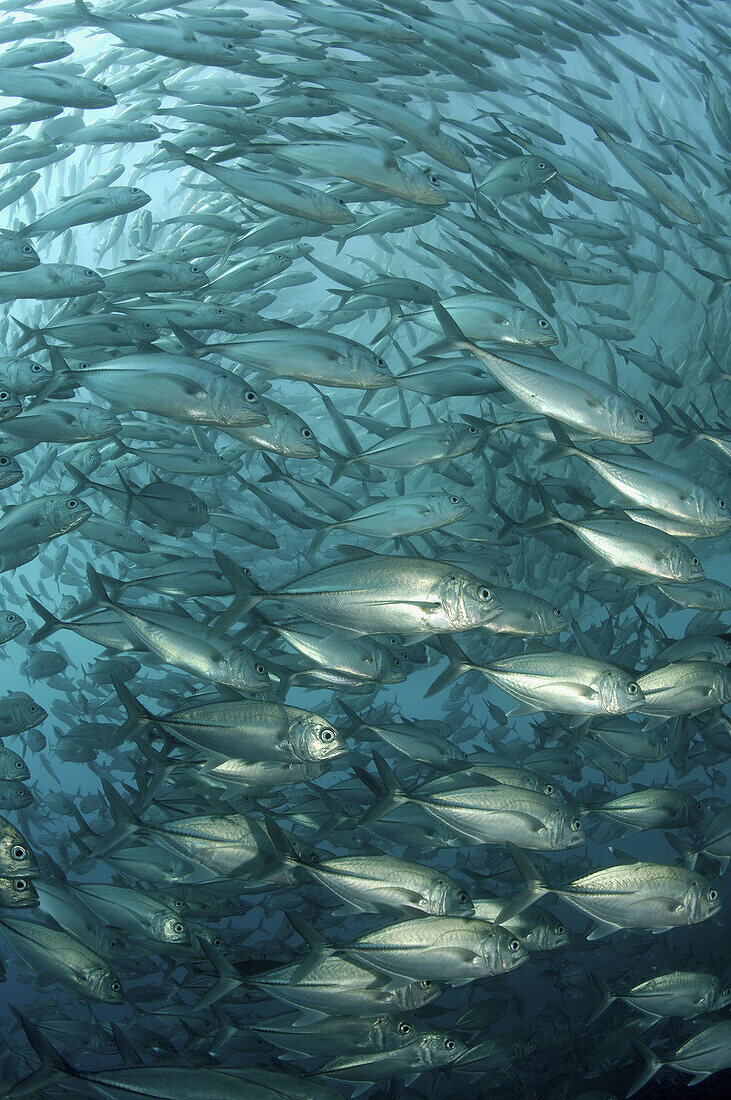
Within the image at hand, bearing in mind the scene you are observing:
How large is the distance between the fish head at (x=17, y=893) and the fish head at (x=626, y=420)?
2965mm

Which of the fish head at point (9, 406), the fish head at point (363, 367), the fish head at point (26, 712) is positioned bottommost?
the fish head at point (26, 712)

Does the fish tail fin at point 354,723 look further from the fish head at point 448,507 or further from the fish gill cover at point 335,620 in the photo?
the fish head at point 448,507

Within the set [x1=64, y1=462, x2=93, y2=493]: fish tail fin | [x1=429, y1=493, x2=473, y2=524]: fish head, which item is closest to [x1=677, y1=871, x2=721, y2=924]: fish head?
[x1=429, y1=493, x2=473, y2=524]: fish head

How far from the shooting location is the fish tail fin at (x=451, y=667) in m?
3.02

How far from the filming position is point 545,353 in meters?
3.40

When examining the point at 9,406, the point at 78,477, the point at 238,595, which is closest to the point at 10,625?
the point at 78,477

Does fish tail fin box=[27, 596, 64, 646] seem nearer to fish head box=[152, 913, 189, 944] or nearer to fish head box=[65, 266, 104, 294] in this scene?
fish head box=[152, 913, 189, 944]

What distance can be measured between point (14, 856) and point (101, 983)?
879 mm

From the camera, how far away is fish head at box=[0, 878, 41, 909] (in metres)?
2.64

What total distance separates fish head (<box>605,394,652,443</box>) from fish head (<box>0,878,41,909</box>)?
2.96 metres

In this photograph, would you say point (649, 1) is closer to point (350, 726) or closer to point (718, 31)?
point (718, 31)

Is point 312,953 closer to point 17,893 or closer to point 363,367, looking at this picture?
point 17,893

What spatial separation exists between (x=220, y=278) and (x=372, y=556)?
2.76 metres

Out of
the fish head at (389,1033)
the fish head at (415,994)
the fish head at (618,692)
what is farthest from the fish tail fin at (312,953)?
the fish head at (618,692)
